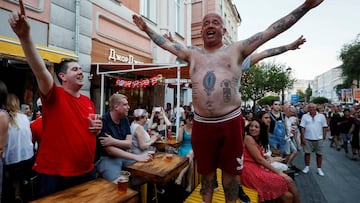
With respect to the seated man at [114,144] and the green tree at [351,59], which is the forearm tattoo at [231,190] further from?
the green tree at [351,59]

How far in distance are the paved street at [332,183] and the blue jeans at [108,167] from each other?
12.3 ft

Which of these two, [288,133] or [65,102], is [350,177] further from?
[65,102]

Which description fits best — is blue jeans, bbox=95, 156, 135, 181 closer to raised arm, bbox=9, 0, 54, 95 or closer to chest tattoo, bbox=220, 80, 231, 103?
raised arm, bbox=9, 0, 54, 95

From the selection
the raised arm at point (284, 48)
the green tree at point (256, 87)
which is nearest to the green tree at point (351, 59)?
the green tree at point (256, 87)

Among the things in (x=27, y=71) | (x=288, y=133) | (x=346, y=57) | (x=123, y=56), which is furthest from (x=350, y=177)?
(x=346, y=57)

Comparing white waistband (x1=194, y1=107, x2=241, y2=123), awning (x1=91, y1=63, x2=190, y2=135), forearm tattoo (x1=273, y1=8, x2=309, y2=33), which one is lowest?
white waistband (x1=194, y1=107, x2=241, y2=123)

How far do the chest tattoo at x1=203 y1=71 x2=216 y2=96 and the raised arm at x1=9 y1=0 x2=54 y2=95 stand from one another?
4.20 ft

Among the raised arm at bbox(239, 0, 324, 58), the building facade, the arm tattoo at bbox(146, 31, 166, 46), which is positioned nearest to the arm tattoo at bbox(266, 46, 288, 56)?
the raised arm at bbox(239, 0, 324, 58)

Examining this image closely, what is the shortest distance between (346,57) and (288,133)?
2794cm

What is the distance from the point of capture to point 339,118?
10805mm

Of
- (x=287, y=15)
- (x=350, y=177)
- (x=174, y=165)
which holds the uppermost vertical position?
(x=287, y=15)

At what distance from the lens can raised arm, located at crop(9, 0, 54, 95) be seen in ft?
4.97

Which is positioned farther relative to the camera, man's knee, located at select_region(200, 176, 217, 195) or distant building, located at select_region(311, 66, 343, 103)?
distant building, located at select_region(311, 66, 343, 103)

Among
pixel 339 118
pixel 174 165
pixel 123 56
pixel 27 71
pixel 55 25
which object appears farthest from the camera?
pixel 339 118
